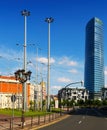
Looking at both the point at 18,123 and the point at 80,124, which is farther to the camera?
the point at 18,123

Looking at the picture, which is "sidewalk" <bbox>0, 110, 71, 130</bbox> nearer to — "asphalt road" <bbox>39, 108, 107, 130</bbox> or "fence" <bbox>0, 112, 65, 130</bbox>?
"fence" <bbox>0, 112, 65, 130</bbox>

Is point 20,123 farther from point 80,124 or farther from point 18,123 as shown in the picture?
point 80,124

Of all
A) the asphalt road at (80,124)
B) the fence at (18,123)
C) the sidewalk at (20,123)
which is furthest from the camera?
the asphalt road at (80,124)

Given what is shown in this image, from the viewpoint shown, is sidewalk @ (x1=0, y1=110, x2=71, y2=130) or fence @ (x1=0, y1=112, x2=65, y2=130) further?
sidewalk @ (x1=0, y1=110, x2=71, y2=130)

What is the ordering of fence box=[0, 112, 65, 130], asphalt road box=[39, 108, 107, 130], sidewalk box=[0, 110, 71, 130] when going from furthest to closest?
1. asphalt road box=[39, 108, 107, 130]
2. sidewalk box=[0, 110, 71, 130]
3. fence box=[0, 112, 65, 130]

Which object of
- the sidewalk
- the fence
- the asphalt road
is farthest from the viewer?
the asphalt road

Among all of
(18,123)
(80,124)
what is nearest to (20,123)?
(18,123)

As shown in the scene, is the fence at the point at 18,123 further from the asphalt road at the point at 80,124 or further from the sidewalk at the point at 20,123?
the asphalt road at the point at 80,124

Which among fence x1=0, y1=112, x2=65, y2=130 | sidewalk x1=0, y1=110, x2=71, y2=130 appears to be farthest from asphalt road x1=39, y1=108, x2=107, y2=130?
fence x1=0, y1=112, x2=65, y2=130

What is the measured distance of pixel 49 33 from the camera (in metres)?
84.6

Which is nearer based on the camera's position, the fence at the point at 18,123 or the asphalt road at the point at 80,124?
the fence at the point at 18,123

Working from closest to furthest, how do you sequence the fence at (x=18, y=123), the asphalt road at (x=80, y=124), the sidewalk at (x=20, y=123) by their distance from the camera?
the fence at (x=18, y=123)
the sidewalk at (x=20, y=123)
the asphalt road at (x=80, y=124)

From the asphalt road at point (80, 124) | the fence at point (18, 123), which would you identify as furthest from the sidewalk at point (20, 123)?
the asphalt road at point (80, 124)

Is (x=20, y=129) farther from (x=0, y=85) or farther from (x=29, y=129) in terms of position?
(x=0, y=85)
